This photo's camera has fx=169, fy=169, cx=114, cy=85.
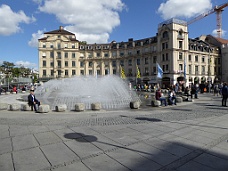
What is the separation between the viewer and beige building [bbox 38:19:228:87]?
171ft

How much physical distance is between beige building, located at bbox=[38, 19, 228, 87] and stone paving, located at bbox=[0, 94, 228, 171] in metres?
45.2

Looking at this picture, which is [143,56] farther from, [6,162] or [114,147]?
[6,162]

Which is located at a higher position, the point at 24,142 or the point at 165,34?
the point at 165,34

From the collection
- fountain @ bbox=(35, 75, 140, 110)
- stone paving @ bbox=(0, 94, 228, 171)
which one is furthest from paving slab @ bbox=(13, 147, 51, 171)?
fountain @ bbox=(35, 75, 140, 110)

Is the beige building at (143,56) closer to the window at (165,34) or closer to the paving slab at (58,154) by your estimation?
the window at (165,34)

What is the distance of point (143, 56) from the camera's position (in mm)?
61938

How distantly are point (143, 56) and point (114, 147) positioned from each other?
193 feet

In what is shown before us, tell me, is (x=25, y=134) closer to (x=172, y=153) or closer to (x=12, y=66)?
(x=172, y=153)

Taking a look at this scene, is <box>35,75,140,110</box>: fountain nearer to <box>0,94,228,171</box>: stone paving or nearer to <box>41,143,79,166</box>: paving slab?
<box>0,94,228,171</box>: stone paving

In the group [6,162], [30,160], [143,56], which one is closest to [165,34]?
[143,56]

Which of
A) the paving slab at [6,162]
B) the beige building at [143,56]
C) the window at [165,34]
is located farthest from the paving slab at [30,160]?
the window at [165,34]

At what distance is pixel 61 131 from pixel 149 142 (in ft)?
12.2

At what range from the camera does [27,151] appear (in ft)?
16.9

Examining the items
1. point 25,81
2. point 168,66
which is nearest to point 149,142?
point 168,66
